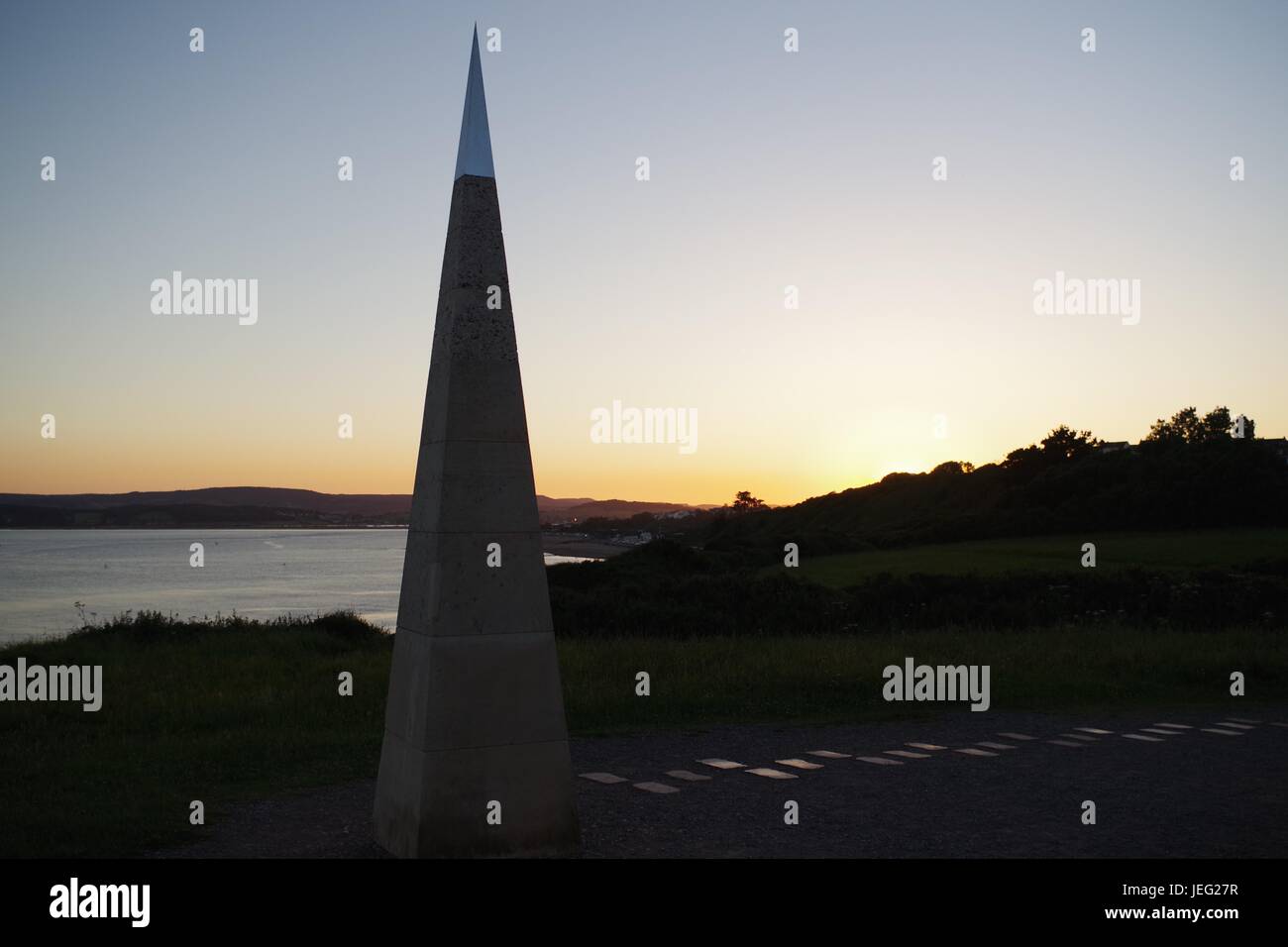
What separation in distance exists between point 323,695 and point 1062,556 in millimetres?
36759

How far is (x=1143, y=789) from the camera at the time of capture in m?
9.77

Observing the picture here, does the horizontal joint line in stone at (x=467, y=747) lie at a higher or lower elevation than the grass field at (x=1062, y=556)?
higher

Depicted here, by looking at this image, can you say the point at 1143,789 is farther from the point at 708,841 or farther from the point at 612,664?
the point at 612,664

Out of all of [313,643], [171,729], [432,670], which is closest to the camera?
[432,670]

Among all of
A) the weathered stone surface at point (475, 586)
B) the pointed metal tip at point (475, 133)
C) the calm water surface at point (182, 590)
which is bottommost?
the calm water surface at point (182, 590)

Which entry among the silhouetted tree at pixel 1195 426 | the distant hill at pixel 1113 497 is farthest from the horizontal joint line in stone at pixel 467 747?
the silhouetted tree at pixel 1195 426

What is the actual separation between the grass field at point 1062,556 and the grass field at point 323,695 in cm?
1783

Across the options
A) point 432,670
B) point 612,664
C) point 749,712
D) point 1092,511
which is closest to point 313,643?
point 612,664

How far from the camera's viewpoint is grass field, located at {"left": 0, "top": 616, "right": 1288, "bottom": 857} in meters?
9.48

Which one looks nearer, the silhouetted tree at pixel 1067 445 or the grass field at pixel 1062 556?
the grass field at pixel 1062 556

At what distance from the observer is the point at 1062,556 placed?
143ft

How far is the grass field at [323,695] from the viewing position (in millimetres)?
9477

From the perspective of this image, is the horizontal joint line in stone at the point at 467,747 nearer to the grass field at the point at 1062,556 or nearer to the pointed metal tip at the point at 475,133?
the pointed metal tip at the point at 475,133
